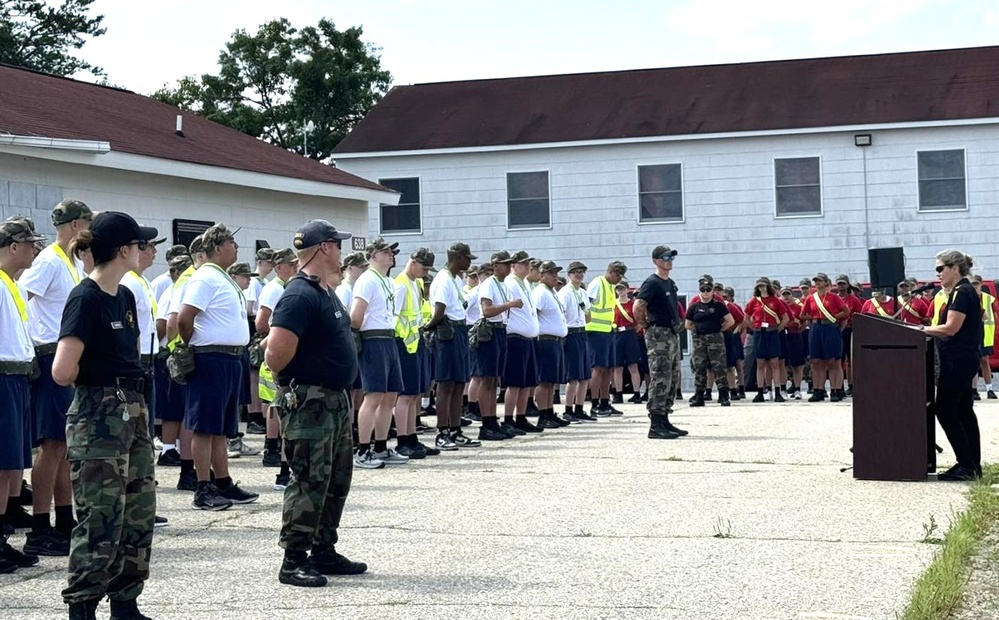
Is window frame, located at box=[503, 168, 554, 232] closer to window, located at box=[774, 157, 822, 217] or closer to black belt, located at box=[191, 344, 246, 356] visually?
window, located at box=[774, 157, 822, 217]

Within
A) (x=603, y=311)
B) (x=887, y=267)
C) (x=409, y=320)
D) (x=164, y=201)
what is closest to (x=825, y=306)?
(x=887, y=267)

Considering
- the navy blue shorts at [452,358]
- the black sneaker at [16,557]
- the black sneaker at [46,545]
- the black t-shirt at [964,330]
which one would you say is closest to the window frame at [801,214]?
the navy blue shorts at [452,358]

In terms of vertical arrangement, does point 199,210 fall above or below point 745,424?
above

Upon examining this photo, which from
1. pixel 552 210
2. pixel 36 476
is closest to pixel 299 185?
pixel 552 210

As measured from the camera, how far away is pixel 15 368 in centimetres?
885

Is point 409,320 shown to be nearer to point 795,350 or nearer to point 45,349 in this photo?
point 45,349

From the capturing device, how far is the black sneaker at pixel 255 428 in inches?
695

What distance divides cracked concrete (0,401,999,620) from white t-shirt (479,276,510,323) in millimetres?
2525

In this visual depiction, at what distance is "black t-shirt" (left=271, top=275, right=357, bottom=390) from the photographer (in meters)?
7.98

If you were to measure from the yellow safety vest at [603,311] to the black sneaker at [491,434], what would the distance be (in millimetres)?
5090

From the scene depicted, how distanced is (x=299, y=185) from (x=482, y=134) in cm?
1136

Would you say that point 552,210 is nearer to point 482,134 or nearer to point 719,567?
point 482,134

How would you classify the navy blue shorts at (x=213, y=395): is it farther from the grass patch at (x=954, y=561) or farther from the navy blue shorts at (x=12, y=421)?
the grass patch at (x=954, y=561)

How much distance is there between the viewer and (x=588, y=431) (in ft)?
59.5
